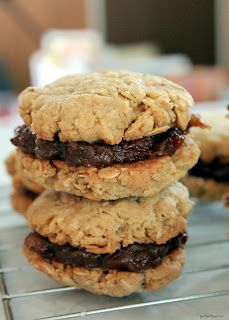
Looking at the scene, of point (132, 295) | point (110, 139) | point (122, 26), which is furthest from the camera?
point (122, 26)

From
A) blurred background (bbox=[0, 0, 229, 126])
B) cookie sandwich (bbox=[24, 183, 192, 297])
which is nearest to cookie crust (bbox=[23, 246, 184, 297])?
cookie sandwich (bbox=[24, 183, 192, 297])

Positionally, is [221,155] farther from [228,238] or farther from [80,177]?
[80,177]

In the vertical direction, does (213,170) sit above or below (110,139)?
below

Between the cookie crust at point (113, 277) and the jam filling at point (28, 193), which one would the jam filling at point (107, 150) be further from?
the jam filling at point (28, 193)

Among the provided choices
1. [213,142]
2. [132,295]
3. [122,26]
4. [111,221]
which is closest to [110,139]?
[111,221]

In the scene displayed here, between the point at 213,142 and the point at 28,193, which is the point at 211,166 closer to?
the point at 213,142

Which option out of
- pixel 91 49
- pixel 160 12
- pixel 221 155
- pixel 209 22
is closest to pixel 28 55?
pixel 160 12
